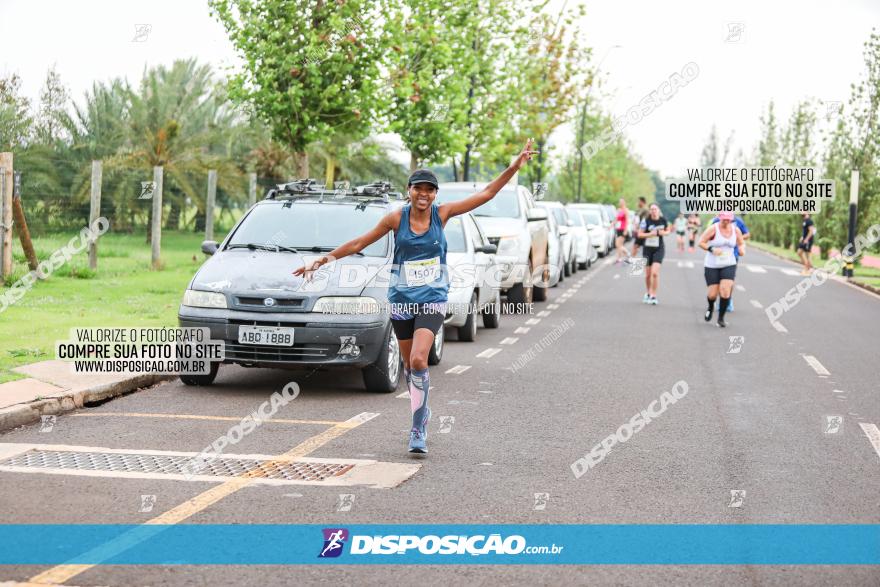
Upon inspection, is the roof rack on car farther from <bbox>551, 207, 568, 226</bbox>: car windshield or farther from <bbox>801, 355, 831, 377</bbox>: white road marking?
<bbox>551, 207, 568, 226</bbox>: car windshield

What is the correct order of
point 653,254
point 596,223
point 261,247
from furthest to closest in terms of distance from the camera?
1. point 596,223
2. point 653,254
3. point 261,247

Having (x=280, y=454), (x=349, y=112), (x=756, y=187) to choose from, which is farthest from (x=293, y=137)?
(x=756, y=187)

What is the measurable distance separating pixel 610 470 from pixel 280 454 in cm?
215

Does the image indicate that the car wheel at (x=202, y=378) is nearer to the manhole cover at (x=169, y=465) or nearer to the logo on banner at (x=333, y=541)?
the manhole cover at (x=169, y=465)

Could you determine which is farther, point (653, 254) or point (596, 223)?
point (596, 223)

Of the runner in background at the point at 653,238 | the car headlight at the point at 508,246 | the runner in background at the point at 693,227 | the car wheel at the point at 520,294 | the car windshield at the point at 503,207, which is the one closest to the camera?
the car headlight at the point at 508,246

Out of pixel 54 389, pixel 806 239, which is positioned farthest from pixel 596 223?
pixel 54 389

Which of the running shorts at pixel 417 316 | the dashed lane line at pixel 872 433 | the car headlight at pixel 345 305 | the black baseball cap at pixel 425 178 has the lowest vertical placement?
the dashed lane line at pixel 872 433

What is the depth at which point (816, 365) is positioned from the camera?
13062 mm

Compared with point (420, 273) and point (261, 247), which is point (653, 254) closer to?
A: point (261, 247)

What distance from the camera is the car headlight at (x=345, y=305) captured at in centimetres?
955

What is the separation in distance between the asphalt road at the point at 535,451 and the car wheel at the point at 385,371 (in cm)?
17

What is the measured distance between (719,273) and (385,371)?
898cm

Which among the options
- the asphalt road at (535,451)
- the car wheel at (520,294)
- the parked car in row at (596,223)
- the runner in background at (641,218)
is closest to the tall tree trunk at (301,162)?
the car wheel at (520,294)
